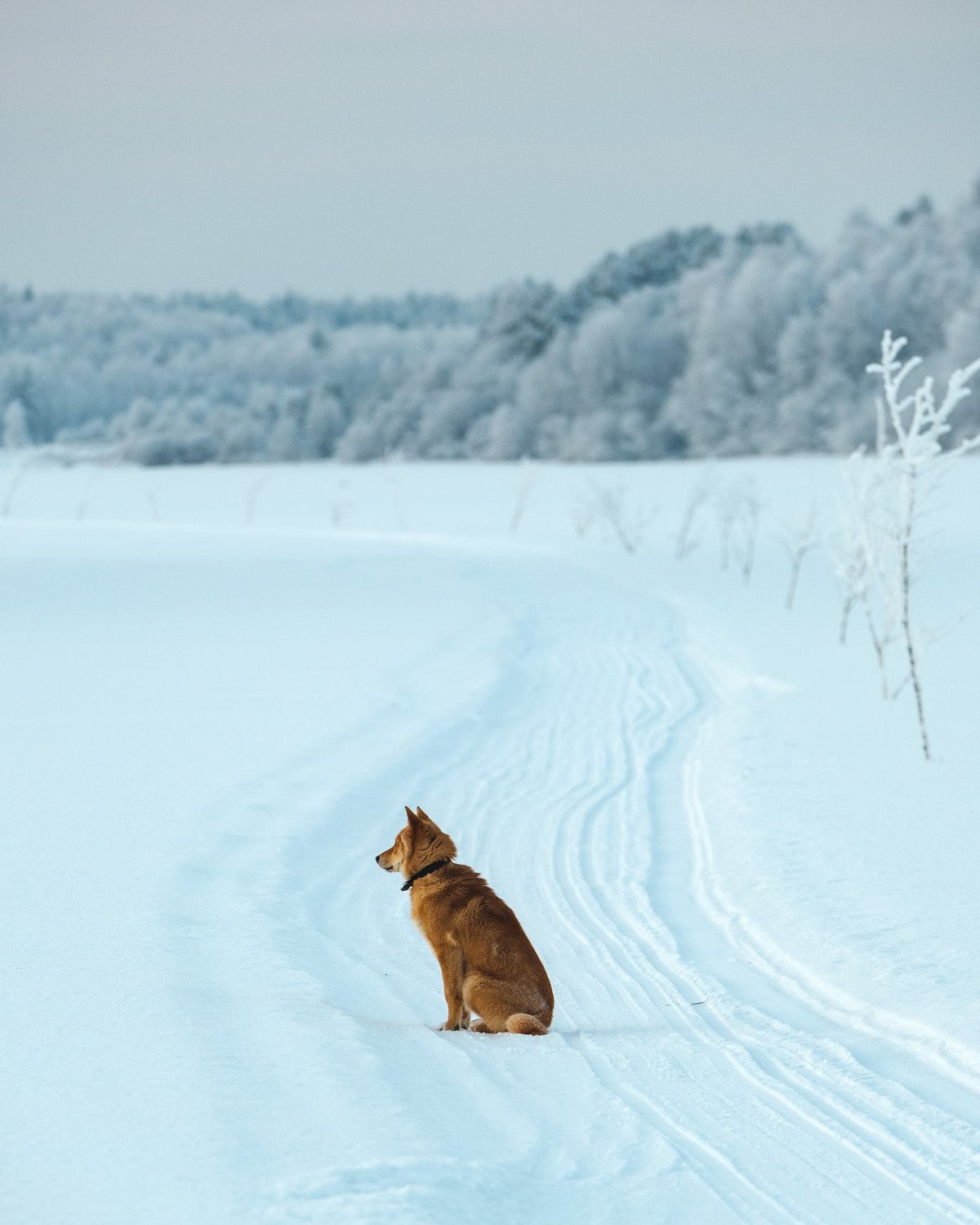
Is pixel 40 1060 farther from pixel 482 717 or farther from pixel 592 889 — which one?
pixel 482 717

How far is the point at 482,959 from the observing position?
3.60 metres

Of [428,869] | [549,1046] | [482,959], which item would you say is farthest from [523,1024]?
[428,869]

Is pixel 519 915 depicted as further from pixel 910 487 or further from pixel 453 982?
pixel 910 487

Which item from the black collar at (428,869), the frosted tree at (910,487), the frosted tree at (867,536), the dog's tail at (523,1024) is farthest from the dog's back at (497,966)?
the frosted tree at (867,536)

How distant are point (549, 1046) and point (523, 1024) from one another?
0.32ft

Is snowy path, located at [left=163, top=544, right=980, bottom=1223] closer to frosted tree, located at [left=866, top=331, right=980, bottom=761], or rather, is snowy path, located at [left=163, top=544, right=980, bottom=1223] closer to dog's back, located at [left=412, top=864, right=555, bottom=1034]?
dog's back, located at [left=412, top=864, right=555, bottom=1034]

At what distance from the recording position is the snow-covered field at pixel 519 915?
2814mm

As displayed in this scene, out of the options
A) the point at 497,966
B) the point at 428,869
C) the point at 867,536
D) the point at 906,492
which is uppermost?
the point at 906,492

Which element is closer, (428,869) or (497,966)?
(497,966)

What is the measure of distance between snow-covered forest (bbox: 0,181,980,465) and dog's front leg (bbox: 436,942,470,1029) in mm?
42714

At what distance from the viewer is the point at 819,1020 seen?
3963 mm

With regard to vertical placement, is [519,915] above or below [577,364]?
below

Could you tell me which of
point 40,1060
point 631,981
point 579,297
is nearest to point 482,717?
point 631,981

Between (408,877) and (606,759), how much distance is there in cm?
399
